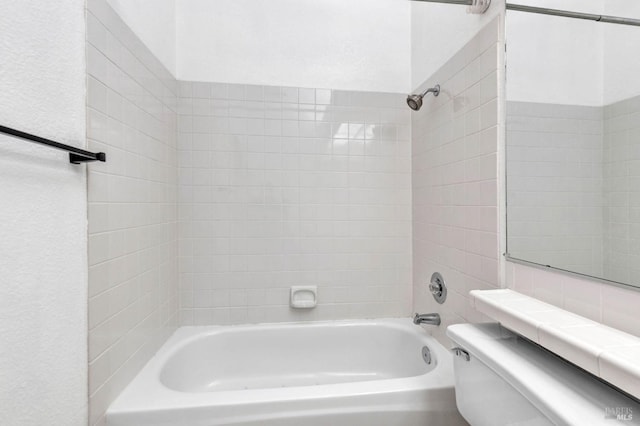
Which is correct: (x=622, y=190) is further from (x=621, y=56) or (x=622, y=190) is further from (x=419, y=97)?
(x=419, y=97)

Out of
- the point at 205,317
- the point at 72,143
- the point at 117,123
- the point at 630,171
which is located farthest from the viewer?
the point at 205,317

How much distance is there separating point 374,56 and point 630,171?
1.51 metres

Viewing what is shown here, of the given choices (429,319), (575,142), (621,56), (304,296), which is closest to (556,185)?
(575,142)

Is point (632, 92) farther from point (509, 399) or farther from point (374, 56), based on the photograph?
point (374, 56)

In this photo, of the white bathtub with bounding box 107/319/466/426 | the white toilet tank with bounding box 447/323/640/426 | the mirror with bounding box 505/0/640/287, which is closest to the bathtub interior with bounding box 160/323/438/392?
the white bathtub with bounding box 107/319/466/426

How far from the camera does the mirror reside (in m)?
0.73

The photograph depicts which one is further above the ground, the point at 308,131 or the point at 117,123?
the point at 308,131

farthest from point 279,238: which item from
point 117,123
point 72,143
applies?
point 72,143

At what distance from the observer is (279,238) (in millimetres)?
1829

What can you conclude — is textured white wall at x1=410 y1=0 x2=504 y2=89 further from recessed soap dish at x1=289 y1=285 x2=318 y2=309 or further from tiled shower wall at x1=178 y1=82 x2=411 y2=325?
recessed soap dish at x1=289 y1=285 x2=318 y2=309

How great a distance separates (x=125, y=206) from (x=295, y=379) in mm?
1296

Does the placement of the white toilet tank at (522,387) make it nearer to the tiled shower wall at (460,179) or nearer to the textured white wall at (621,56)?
the tiled shower wall at (460,179)

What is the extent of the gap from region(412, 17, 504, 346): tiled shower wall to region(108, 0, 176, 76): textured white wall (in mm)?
1398

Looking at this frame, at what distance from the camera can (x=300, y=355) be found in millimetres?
1788
